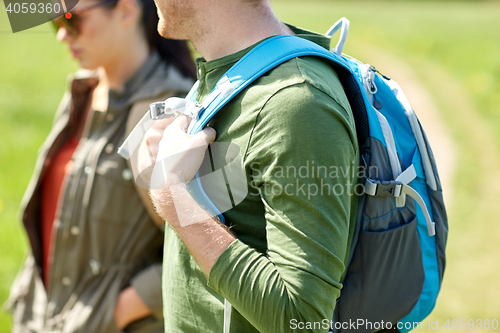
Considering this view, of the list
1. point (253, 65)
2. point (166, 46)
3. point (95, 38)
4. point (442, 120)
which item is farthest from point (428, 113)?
point (253, 65)

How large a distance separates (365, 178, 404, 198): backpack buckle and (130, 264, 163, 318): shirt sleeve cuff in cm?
131

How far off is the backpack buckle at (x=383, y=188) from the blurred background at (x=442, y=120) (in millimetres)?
1635

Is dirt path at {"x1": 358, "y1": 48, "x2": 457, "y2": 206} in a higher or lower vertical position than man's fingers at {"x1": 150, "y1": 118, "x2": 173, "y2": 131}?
lower

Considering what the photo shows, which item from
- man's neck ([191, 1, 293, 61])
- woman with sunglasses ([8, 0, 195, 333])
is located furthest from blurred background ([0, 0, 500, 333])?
man's neck ([191, 1, 293, 61])

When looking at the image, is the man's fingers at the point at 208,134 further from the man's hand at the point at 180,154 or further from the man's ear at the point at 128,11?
the man's ear at the point at 128,11

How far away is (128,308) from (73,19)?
1461 millimetres

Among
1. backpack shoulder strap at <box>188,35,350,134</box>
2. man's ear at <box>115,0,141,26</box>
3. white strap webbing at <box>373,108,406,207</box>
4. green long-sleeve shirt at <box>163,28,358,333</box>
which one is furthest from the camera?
man's ear at <box>115,0,141,26</box>

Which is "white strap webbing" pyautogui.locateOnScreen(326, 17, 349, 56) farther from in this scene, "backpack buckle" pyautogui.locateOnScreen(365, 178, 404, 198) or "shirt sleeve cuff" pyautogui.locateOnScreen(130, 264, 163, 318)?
"shirt sleeve cuff" pyautogui.locateOnScreen(130, 264, 163, 318)

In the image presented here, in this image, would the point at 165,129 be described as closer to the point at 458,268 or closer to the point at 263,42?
the point at 263,42

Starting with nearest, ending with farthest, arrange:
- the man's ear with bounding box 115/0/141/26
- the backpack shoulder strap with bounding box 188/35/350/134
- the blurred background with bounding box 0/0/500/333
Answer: the backpack shoulder strap with bounding box 188/35/350/134 → the man's ear with bounding box 115/0/141/26 → the blurred background with bounding box 0/0/500/333

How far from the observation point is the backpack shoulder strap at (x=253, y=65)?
147 cm

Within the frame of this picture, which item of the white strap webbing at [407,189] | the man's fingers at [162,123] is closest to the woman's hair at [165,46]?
the man's fingers at [162,123]

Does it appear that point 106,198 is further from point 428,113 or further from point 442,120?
point 428,113

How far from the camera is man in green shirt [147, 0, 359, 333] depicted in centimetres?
135
